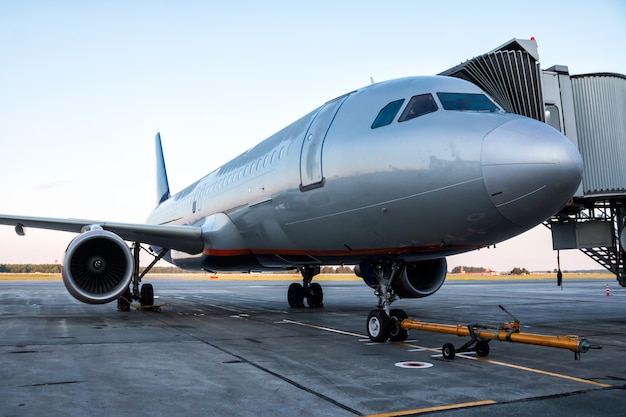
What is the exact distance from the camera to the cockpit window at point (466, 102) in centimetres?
725

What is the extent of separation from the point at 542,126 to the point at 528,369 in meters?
2.78

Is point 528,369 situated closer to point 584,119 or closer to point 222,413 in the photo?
point 222,413

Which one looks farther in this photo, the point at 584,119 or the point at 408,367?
the point at 584,119

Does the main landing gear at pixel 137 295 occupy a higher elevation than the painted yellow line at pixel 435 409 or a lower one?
higher

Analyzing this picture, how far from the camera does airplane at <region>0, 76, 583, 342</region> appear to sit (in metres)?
6.21

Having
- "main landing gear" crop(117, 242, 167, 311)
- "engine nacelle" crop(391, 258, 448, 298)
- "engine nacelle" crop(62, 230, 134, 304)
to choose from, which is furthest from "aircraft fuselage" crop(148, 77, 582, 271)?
"main landing gear" crop(117, 242, 167, 311)

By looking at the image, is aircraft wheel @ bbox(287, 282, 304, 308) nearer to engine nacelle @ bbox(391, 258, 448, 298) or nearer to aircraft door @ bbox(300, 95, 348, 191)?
engine nacelle @ bbox(391, 258, 448, 298)

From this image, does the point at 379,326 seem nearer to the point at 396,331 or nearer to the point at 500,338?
the point at 396,331

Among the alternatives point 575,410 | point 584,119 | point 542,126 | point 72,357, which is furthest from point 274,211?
point 584,119

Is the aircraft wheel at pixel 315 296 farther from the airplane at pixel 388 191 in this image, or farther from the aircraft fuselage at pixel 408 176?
the aircraft fuselage at pixel 408 176

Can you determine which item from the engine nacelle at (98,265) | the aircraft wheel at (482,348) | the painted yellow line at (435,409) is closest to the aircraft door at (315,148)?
the aircraft wheel at (482,348)

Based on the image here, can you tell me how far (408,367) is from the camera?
6266mm

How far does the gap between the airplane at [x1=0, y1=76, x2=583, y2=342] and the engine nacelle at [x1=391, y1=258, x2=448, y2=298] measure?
2 cm

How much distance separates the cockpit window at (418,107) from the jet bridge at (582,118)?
15.2 feet
